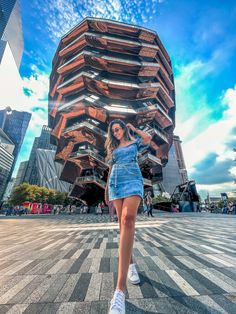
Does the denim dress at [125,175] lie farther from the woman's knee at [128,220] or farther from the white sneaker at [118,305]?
the white sneaker at [118,305]

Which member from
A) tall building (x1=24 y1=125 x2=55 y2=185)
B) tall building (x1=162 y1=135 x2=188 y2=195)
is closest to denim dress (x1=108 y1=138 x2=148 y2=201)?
tall building (x1=24 y1=125 x2=55 y2=185)

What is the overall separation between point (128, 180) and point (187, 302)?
1.33 metres

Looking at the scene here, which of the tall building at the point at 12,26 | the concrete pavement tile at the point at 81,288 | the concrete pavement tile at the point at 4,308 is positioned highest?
the tall building at the point at 12,26

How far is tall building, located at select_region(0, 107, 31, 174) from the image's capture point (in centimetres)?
11612

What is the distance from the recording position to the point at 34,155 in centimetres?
11419

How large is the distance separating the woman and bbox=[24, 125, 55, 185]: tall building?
108 meters

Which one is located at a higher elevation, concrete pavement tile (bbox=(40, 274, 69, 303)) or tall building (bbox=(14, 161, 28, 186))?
tall building (bbox=(14, 161, 28, 186))

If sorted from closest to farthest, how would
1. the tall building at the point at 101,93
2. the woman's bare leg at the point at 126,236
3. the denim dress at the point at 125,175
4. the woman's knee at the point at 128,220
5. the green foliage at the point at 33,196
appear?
the woman's bare leg at the point at 126,236 → the woman's knee at the point at 128,220 → the denim dress at the point at 125,175 → the tall building at the point at 101,93 → the green foliage at the point at 33,196

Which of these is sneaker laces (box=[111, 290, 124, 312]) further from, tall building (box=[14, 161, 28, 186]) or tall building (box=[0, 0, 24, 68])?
tall building (box=[14, 161, 28, 186])

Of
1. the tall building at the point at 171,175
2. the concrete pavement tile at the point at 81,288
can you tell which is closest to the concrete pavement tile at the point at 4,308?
the concrete pavement tile at the point at 81,288

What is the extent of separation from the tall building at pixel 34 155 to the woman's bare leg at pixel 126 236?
4266 inches

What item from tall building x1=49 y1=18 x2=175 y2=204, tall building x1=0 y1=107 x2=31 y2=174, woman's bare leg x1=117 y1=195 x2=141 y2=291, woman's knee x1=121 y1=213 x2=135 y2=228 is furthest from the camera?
tall building x1=0 y1=107 x2=31 y2=174

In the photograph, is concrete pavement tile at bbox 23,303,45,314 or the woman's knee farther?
the woman's knee

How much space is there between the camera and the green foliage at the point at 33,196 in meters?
Answer: 49.5
